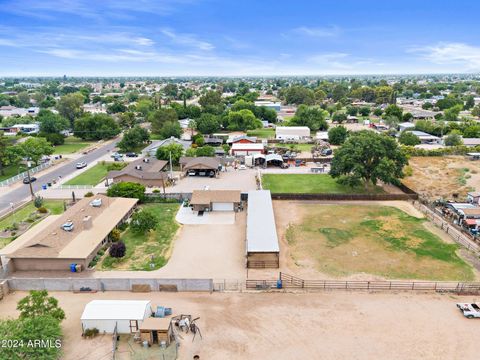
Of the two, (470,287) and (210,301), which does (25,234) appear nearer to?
(210,301)

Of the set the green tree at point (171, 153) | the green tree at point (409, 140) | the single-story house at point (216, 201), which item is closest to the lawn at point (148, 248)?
the single-story house at point (216, 201)

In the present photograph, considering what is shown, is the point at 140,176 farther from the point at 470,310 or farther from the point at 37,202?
the point at 470,310

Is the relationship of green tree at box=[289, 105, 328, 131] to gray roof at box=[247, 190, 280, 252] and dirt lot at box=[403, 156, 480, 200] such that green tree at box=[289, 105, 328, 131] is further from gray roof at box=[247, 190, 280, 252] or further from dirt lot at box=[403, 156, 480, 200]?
gray roof at box=[247, 190, 280, 252]

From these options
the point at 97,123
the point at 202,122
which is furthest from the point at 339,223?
the point at 97,123

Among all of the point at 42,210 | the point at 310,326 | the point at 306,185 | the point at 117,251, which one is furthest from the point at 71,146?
the point at 310,326

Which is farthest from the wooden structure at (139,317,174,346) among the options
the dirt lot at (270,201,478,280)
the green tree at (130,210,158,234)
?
the green tree at (130,210,158,234)

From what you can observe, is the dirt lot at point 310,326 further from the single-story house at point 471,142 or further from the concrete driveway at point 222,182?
the single-story house at point 471,142
